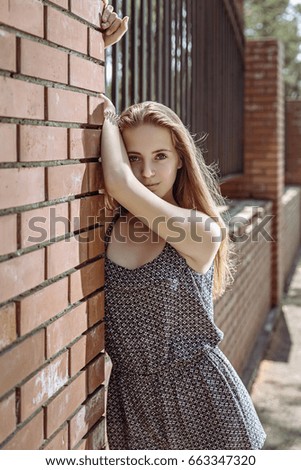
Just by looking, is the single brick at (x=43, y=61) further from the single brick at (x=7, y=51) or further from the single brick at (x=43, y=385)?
the single brick at (x=43, y=385)

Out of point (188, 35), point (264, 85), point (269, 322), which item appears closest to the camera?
point (188, 35)

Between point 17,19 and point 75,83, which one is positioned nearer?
point 17,19

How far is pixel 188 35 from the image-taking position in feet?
14.7

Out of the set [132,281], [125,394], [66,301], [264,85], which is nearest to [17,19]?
[66,301]

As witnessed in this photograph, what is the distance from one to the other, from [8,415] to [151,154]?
0.92m

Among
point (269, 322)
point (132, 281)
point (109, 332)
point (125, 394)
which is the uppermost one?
point (132, 281)

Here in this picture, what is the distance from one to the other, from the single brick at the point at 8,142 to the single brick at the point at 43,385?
0.46 metres

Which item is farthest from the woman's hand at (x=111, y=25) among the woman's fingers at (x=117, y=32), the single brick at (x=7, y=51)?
the single brick at (x=7, y=51)

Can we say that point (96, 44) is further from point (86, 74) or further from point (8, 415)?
point (8, 415)

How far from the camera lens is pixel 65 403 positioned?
1688mm

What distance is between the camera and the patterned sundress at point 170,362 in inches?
77.7
